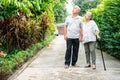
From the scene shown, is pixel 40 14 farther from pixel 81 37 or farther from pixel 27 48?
pixel 81 37

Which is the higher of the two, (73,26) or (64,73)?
(73,26)

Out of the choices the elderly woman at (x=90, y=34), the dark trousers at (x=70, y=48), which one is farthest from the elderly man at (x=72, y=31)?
the elderly woman at (x=90, y=34)

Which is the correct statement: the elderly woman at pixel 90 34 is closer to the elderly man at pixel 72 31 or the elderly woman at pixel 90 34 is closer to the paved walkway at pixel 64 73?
the elderly man at pixel 72 31

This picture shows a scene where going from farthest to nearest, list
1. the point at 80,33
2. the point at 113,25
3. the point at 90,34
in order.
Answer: the point at 113,25 < the point at 80,33 < the point at 90,34

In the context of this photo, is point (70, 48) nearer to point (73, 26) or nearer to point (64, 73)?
→ point (73, 26)

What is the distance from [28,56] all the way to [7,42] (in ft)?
3.84

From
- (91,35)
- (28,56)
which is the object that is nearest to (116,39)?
(91,35)

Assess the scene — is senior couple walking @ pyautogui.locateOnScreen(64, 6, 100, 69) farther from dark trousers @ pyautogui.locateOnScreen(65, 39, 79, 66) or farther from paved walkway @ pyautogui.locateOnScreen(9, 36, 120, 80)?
paved walkway @ pyautogui.locateOnScreen(9, 36, 120, 80)

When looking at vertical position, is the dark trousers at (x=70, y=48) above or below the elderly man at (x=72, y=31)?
below

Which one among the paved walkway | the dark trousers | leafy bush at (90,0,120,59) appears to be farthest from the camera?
leafy bush at (90,0,120,59)

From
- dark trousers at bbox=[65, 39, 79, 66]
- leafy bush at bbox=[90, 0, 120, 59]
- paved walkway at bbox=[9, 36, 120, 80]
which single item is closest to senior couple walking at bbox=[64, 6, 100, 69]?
dark trousers at bbox=[65, 39, 79, 66]

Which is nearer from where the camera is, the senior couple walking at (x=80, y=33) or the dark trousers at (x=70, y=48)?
the senior couple walking at (x=80, y=33)

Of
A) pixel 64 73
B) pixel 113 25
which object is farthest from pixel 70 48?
pixel 113 25

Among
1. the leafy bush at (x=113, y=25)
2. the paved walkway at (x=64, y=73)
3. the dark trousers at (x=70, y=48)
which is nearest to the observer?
the paved walkway at (x=64, y=73)
